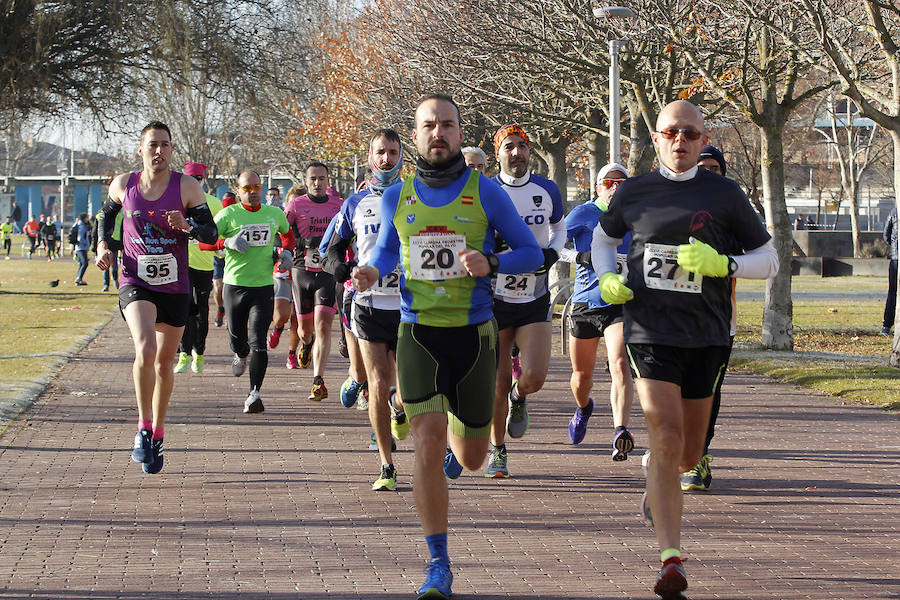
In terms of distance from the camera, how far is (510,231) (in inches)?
211

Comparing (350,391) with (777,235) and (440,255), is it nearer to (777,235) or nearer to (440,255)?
(440,255)

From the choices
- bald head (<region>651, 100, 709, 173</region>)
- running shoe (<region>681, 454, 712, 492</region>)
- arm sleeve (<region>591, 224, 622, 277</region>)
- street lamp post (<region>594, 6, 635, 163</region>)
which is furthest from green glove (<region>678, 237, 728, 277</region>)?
street lamp post (<region>594, 6, 635, 163</region>)

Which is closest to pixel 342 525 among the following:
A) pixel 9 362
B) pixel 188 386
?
pixel 188 386

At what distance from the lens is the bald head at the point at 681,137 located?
5436 mm

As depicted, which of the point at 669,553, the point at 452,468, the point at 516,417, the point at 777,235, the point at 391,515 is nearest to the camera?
the point at 669,553

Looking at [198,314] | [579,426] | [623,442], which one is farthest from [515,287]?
[198,314]

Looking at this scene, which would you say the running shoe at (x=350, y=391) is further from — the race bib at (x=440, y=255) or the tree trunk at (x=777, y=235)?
the tree trunk at (x=777, y=235)

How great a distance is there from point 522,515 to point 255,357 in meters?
4.43

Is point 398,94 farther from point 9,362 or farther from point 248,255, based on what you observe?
point 248,255

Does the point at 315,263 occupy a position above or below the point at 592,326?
above

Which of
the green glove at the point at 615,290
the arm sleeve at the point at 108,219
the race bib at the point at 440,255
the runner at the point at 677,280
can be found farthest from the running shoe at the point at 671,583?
the arm sleeve at the point at 108,219

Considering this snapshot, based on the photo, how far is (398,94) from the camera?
27875mm

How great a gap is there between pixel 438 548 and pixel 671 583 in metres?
0.95

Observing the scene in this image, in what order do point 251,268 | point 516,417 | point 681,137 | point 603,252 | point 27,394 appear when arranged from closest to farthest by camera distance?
point 681,137
point 603,252
point 516,417
point 251,268
point 27,394
